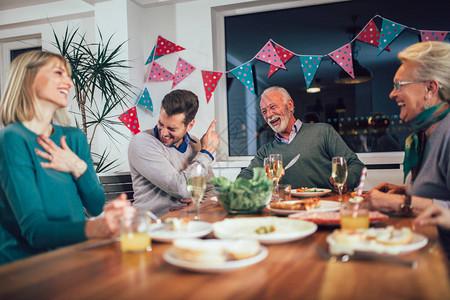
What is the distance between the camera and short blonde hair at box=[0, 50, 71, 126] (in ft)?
4.59

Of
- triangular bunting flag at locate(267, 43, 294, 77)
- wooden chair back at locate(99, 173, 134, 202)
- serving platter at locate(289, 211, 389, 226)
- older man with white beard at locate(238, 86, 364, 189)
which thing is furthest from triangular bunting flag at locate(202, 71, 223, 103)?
serving platter at locate(289, 211, 389, 226)

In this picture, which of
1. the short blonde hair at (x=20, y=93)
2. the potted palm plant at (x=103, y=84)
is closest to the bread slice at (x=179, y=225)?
the short blonde hair at (x=20, y=93)

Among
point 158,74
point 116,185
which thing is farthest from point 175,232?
point 158,74

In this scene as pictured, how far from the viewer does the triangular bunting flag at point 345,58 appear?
3459 mm

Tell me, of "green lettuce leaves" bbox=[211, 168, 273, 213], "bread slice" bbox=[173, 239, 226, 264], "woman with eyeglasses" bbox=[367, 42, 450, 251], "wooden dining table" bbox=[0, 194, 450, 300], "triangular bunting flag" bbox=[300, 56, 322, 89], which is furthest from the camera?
"triangular bunting flag" bbox=[300, 56, 322, 89]

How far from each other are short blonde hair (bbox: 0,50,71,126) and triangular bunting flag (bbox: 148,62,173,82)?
235cm

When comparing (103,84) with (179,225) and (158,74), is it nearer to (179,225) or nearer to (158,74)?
(158,74)

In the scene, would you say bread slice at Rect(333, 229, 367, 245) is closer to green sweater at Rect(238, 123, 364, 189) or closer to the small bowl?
the small bowl

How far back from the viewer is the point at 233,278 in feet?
2.57

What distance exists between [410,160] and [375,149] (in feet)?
6.27

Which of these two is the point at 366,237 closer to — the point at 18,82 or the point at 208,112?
the point at 18,82

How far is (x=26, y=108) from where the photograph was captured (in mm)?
1402

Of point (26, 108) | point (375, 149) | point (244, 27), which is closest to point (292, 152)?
point (375, 149)

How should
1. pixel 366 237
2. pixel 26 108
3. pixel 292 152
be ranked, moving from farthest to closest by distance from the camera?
pixel 292 152
pixel 26 108
pixel 366 237
